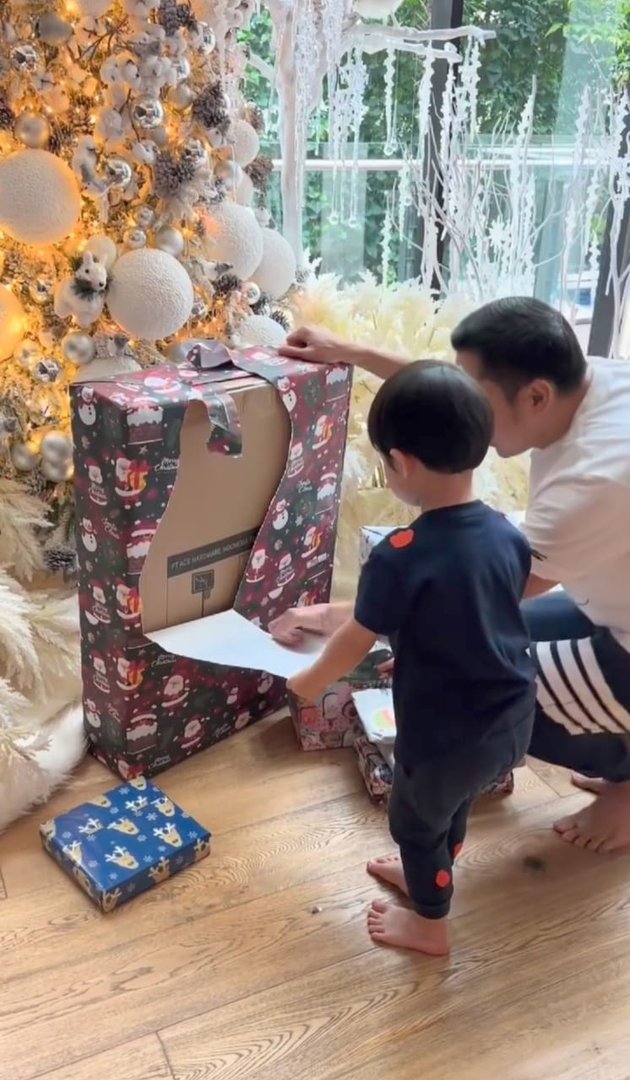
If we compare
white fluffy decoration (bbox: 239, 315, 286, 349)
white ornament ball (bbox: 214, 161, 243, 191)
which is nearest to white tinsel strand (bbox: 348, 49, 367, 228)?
white ornament ball (bbox: 214, 161, 243, 191)

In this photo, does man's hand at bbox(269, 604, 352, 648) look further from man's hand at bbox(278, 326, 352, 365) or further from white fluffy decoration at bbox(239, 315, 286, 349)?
white fluffy decoration at bbox(239, 315, 286, 349)

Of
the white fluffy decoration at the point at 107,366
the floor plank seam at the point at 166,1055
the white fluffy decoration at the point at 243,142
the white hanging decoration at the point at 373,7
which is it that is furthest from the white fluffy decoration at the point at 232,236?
the floor plank seam at the point at 166,1055

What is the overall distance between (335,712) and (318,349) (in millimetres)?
576

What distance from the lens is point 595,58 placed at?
2445 mm

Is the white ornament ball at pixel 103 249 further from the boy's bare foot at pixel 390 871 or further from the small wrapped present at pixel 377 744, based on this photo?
the boy's bare foot at pixel 390 871

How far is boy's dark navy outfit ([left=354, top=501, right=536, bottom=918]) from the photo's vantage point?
100cm

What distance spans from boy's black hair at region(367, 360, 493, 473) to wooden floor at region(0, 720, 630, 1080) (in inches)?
24.9

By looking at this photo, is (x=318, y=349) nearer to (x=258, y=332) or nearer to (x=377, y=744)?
(x=258, y=332)

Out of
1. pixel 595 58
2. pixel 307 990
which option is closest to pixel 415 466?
pixel 307 990

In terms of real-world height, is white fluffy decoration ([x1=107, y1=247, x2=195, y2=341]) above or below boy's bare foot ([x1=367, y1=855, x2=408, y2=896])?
above

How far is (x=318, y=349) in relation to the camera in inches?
55.9

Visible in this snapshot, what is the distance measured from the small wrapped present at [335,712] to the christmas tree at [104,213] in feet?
1.79

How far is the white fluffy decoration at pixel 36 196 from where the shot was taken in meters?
1.45

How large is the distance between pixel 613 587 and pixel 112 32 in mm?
1155
